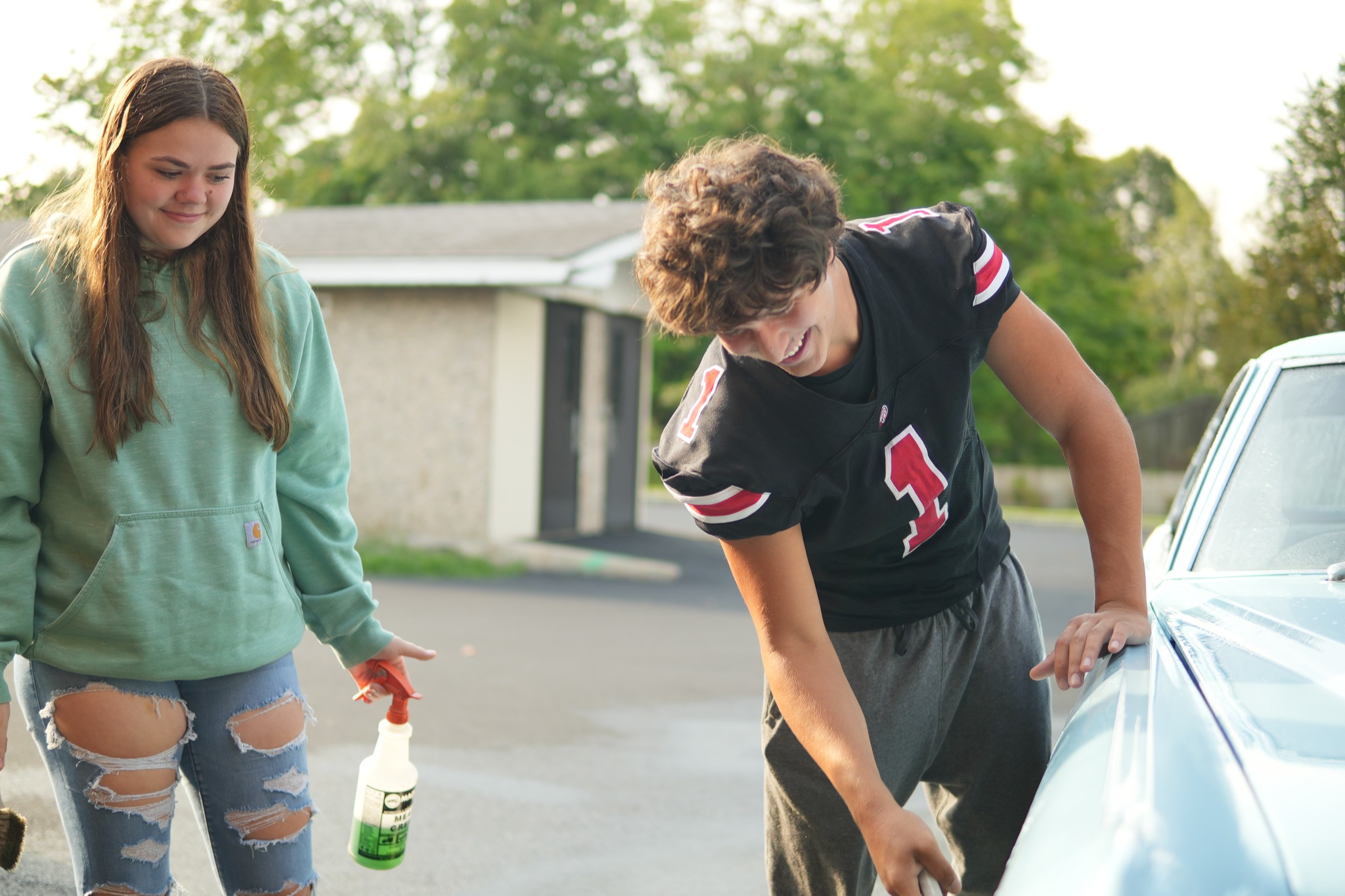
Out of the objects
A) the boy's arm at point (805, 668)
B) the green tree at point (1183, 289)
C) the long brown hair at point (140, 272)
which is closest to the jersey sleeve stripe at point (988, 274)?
the boy's arm at point (805, 668)

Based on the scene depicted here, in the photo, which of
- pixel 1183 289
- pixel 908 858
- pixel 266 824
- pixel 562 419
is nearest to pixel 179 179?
pixel 266 824

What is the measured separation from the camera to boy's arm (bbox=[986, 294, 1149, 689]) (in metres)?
2.02

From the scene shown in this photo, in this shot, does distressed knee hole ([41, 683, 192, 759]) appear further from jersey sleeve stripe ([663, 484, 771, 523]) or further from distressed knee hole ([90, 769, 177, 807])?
jersey sleeve stripe ([663, 484, 771, 523])

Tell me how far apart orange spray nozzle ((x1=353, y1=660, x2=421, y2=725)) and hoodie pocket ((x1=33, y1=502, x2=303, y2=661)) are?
1.04ft

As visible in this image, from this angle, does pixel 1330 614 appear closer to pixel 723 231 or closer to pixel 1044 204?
pixel 723 231

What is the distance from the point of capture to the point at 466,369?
12.0 m

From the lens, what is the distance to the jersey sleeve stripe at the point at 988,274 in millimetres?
1952

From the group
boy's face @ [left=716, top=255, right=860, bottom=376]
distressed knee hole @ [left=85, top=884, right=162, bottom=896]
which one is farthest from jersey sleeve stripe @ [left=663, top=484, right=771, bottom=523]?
distressed knee hole @ [left=85, top=884, right=162, bottom=896]

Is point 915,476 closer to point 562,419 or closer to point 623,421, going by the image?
point 562,419

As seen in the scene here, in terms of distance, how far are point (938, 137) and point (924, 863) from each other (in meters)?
27.0

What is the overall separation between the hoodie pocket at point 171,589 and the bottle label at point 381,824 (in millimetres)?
444

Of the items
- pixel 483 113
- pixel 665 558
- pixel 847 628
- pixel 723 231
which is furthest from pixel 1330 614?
pixel 483 113

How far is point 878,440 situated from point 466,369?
10427 millimetres

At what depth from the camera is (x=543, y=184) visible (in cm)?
2612
